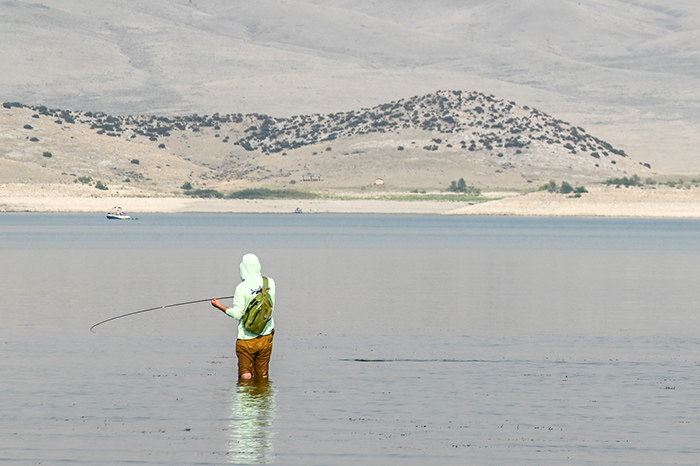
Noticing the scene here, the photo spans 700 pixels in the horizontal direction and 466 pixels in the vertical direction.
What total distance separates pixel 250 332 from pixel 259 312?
1.71 feet

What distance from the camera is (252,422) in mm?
16344

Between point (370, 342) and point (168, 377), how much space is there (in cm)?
634

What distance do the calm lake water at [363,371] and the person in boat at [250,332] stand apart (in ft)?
1.49

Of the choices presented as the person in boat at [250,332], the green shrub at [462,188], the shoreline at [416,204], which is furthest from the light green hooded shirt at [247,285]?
the green shrub at [462,188]

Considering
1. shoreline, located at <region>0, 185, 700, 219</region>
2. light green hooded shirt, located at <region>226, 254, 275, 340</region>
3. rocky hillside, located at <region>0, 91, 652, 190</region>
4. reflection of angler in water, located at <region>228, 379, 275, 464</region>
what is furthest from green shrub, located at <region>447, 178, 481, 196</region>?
light green hooded shirt, located at <region>226, 254, 275, 340</region>

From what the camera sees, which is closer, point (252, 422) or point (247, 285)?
point (252, 422)

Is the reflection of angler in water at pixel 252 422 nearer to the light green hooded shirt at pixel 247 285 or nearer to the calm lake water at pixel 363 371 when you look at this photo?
the calm lake water at pixel 363 371

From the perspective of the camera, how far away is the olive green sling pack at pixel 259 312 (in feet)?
57.8

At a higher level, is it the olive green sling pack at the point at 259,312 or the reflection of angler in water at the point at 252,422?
the olive green sling pack at the point at 259,312

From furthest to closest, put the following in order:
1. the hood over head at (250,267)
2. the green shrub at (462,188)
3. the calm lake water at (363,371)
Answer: the green shrub at (462,188)
the hood over head at (250,267)
the calm lake water at (363,371)

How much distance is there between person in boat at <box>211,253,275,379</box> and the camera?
17500mm

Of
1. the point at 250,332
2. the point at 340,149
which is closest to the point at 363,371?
the point at 250,332

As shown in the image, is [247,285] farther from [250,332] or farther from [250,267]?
[250,332]

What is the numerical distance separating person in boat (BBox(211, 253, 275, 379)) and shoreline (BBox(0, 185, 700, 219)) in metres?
111
